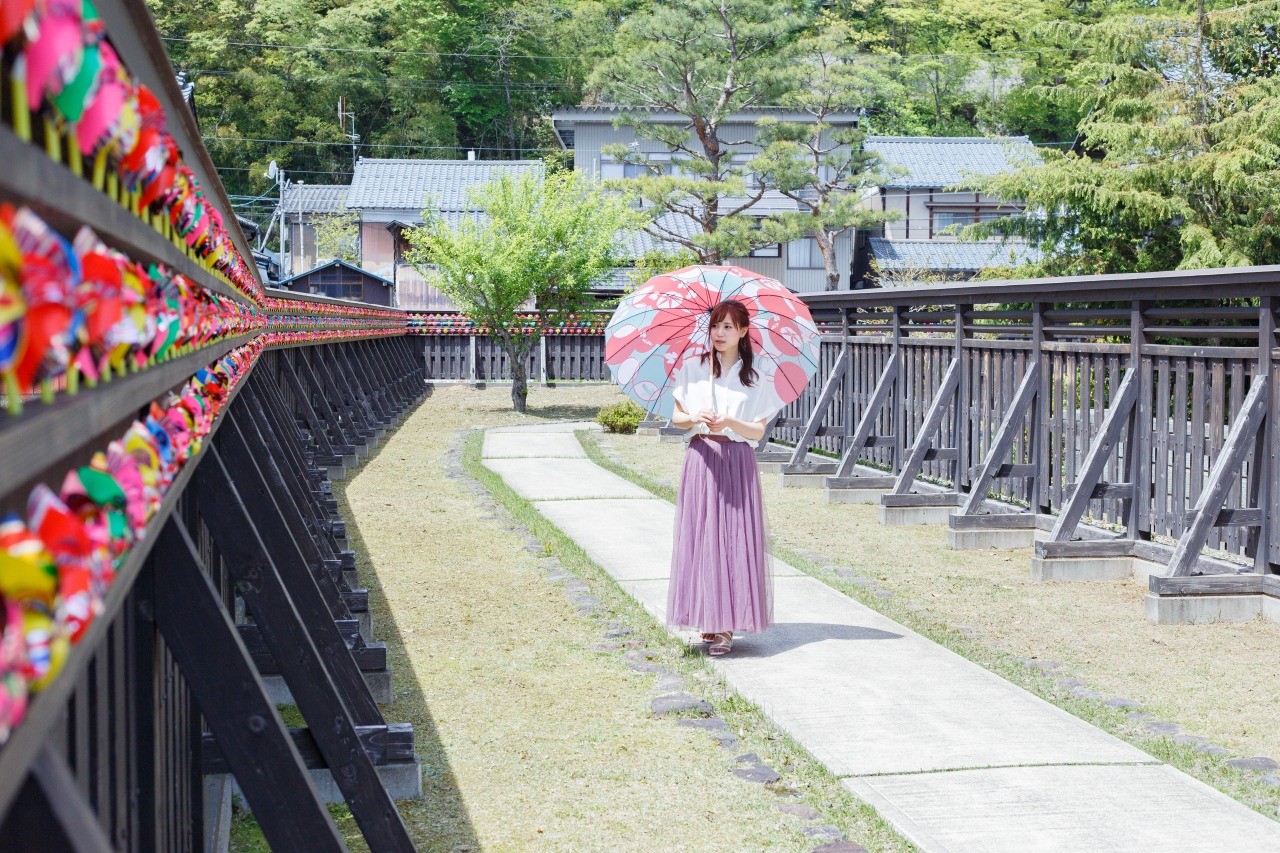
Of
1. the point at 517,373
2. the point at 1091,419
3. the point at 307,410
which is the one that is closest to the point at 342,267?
the point at 517,373

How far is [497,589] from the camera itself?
8680 millimetres

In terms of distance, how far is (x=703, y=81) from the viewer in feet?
124

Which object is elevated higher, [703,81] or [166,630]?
[703,81]

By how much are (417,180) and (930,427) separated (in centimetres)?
4127

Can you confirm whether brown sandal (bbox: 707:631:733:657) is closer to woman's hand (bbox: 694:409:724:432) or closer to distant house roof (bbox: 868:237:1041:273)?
woman's hand (bbox: 694:409:724:432)

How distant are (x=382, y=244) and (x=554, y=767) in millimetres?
45855

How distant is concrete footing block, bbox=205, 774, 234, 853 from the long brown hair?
9.82ft

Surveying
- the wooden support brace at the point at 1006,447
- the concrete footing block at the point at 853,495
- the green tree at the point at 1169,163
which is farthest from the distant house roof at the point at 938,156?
the wooden support brace at the point at 1006,447

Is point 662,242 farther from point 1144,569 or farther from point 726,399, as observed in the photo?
point 726,399

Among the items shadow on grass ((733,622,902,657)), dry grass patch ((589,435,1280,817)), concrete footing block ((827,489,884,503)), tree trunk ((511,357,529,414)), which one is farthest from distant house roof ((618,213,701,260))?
shadow on grass ((733,622,902,657))

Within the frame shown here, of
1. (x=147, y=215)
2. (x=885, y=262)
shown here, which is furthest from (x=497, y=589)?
(x=885, y=262)

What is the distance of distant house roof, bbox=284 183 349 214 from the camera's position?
194 ft

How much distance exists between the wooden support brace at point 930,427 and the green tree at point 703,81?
78.3 feet

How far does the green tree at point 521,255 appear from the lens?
81.1 ft
